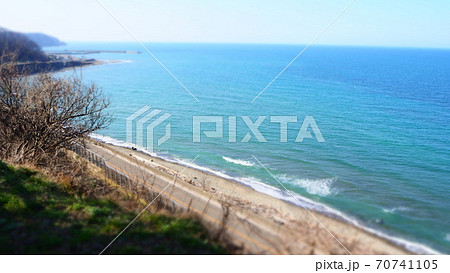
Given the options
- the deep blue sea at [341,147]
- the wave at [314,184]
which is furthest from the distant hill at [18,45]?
the wave at [314,184]

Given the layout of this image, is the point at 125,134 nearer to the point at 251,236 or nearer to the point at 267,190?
the point at 267,190

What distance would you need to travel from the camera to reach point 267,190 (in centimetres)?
2178

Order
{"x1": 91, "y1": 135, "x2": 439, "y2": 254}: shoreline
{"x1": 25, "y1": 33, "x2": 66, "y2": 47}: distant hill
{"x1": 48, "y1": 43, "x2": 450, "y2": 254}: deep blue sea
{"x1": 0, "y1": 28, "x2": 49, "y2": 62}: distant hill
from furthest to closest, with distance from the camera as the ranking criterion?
{"x1": 25, "y1": 33, "x2": 66, "y2": 47}: distant hill → {"x1": 0, "y1": 28, "x2": 49, "y2": 62}: distant hill → {"x1": 48, "y1": 43, "x2": 450, "y2": 254}: deep blue sea → {"x1": 91, "y1": 135, "x2": 439, "y2": 254}: shoreline

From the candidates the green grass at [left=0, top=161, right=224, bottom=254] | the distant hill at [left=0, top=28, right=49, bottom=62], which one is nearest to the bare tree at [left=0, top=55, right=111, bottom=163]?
the green grass at [left=0, top=161, right=224, bottom=254]

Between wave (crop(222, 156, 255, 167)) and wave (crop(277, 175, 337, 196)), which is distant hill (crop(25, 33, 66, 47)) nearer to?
wave (crop(222, 156, 255, 167))

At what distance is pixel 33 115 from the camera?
16.7 metres

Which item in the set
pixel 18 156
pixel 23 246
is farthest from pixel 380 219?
pixel 18 156

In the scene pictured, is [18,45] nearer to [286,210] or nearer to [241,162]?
[241,162]

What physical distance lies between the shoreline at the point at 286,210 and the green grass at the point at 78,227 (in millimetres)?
5709

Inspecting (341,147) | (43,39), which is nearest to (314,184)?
(341,147)

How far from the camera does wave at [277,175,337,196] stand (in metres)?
21.5

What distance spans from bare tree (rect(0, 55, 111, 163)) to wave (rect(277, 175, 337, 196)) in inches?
573

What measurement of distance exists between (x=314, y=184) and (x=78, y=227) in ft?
54.6

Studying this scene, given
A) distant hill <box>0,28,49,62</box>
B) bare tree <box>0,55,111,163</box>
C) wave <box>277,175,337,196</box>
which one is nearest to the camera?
bare tree <box>0,55,111,163</box>
